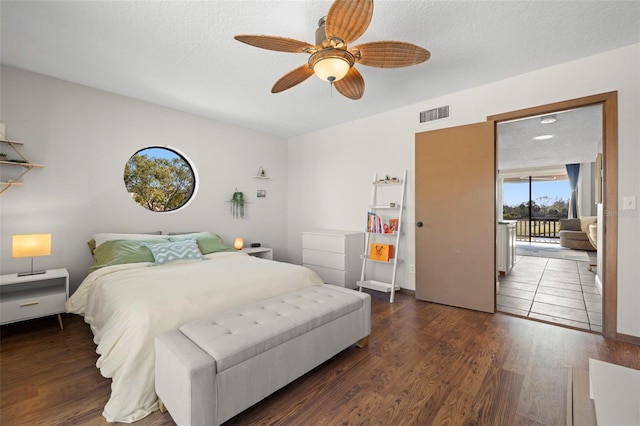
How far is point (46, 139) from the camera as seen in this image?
9.56ft

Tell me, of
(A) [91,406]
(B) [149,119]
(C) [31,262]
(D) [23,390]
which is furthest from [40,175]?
(A) [91,406]

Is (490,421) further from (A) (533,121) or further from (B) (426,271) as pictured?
(A) (533,121)

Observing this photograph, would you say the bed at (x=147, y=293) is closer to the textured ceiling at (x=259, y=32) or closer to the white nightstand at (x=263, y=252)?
the white nightstand at (x=263, y=252)

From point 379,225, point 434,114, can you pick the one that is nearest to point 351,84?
point 434,114

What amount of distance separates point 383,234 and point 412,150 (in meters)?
1.18

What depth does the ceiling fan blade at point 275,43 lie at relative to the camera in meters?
1.66

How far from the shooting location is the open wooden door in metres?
3.05

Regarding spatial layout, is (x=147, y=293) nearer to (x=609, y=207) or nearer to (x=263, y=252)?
(x=263, y=252)

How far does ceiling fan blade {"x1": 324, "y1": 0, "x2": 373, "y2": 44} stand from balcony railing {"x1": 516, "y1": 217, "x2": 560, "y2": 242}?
1086 centimetres

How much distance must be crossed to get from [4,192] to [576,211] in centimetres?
1248

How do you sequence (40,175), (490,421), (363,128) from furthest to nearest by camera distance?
(363,128)
(40,175)
(490,421)

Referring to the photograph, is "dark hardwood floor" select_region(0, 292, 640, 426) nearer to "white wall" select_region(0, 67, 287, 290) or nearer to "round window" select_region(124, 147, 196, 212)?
"white wall" select_region(0, 67, 287, 290)

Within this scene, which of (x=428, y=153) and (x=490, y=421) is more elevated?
(x=428, y=153)

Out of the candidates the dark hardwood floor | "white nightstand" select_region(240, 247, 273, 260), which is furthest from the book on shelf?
"white nightstand" select_region(240, 247, 273, 260)
